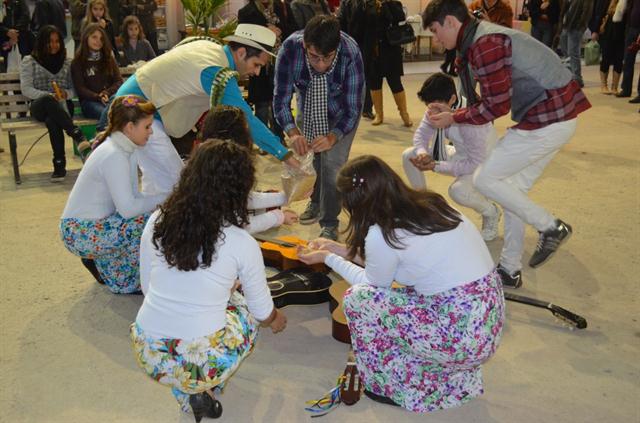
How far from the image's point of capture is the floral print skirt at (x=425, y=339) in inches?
99.3

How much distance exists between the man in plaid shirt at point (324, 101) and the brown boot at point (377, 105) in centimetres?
310

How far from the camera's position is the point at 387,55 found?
23.4 ft

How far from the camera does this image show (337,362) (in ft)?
10.2

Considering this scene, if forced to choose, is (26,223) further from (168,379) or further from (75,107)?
(168,379)

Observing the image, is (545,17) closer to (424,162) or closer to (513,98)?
(424,162)

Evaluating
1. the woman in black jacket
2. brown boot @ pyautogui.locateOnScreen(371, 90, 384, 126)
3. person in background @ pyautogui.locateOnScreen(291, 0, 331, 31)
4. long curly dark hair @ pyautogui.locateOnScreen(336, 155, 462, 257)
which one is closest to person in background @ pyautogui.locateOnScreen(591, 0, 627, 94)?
brown boot @ pyautogui.locateOnScreen(371, 90, 384, 126)

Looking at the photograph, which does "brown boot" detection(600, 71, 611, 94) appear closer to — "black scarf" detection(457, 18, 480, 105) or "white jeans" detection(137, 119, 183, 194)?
"black scarf" detection(457, 18, 480, 105)

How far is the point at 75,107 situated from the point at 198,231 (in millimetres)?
4389

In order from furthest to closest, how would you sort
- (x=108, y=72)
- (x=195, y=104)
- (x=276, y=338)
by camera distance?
(x=108, y=72) < (x=195, y=104) < (x=276, y=338)

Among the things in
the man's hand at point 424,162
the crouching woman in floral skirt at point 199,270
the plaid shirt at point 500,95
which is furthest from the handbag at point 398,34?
the crouching woman in floral skirt at point 199,270

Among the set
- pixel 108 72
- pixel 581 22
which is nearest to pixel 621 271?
pixel 108 72

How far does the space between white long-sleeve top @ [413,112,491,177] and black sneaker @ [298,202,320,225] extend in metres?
0.90

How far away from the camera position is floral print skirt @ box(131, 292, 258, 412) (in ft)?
7.94

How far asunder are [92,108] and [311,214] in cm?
232
